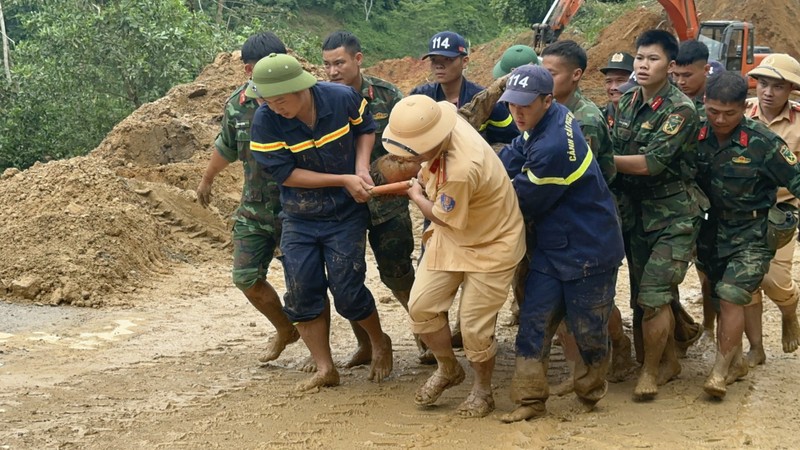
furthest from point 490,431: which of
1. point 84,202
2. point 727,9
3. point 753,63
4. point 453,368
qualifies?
point 727,9

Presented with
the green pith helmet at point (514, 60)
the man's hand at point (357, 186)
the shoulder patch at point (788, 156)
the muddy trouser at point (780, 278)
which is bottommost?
the muddy trouser at point (780, 278)

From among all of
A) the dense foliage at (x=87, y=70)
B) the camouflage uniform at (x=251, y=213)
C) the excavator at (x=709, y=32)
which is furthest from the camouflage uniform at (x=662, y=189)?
the excavator at (x=709, y=32)

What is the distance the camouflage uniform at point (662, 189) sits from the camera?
19.3ft

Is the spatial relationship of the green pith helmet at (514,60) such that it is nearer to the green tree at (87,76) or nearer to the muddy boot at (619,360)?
the muddy boot at (619,360)

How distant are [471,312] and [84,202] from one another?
19.7 ft

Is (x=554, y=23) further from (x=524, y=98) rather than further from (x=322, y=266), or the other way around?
(x=524, y=98)

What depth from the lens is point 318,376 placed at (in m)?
6.27

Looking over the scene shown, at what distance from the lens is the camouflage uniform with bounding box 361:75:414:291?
6.44 m

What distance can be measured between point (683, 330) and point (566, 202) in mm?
1935

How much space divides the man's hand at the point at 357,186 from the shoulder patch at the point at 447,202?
841 millimetres

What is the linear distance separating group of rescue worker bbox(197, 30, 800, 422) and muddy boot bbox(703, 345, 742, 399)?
2 centimetres

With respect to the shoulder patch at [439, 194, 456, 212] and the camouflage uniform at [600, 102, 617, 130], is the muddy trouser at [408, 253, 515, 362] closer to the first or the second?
the shoulder patch at [439, 194, 456, 212]

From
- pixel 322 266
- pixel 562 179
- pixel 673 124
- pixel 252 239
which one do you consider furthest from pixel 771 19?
pixel 562 179

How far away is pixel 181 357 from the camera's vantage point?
23.7 feet
